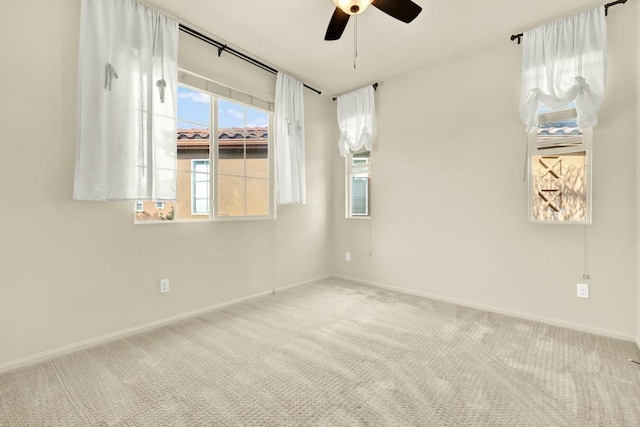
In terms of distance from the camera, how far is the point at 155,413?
1.47 m

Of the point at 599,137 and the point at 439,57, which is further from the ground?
the point at 439,57

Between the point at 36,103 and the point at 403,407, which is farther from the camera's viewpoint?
the point at 36,103

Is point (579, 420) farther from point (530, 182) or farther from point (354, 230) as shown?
point (354, 230)

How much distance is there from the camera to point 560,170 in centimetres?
256

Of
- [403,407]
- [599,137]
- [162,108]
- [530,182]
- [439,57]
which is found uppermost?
[439,57]

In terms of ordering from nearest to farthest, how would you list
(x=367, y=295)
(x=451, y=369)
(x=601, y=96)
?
(x=451, y=369)
(x=601, y=96)
(x=367, y=295)

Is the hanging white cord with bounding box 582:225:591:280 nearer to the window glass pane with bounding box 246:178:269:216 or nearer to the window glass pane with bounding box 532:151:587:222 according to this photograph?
Answer: the window glass pane with bounding box 532:151:587:222

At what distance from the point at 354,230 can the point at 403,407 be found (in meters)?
2.72

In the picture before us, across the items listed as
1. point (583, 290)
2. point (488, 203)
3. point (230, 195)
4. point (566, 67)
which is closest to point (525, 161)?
point (488, 203)

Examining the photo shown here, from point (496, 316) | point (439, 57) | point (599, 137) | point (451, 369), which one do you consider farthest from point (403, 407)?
point (439, 57)

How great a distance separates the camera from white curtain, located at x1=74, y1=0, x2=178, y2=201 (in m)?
2.05

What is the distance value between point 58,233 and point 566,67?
4.24m

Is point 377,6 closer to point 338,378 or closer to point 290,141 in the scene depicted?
point 290,141

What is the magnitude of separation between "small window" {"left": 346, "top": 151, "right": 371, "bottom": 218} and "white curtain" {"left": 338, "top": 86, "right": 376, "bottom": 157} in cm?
16
